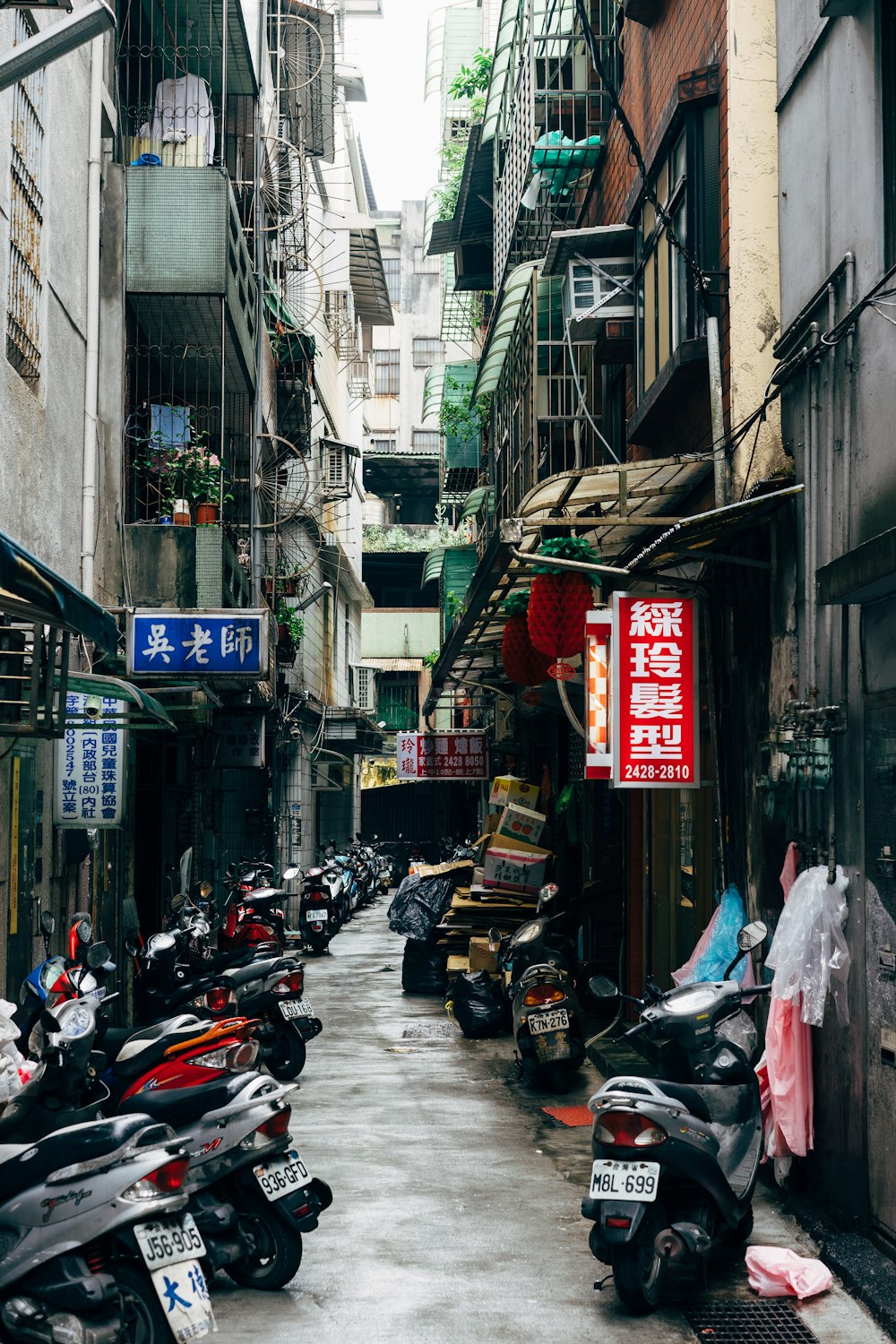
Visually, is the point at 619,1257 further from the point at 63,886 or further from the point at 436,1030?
the point at 436,1030

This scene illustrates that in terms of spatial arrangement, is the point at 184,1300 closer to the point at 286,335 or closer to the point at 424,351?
the point at 286,335

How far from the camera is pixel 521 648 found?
39.4ft

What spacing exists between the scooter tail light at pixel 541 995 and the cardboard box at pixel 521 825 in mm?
4404

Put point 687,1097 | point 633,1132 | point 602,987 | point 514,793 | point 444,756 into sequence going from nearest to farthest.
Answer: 1. point 633,1132
2. point 687,1097
3. point 602,987
4. point 514,793
5. point 444,756

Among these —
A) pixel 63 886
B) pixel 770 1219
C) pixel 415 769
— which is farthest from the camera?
pixel 415 769

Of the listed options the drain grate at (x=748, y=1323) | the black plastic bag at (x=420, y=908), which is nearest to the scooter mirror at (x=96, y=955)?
the drain grate at (x=748, y=1323)

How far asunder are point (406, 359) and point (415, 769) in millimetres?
31575

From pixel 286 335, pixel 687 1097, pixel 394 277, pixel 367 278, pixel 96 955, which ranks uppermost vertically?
pixel 394 277

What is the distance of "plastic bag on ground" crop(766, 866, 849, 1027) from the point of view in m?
6.57

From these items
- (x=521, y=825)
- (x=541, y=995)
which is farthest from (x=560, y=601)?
(x=521, y=825)

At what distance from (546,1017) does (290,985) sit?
2.10 metres

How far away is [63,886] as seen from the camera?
440 inches

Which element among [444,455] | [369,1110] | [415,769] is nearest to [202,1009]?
[369,1110]

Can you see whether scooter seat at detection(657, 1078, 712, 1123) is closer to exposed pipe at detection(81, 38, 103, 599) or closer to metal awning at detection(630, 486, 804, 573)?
metal awning at detection(630, 486, 804, 573)
